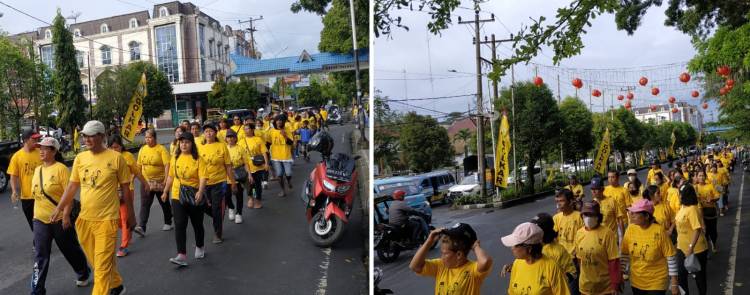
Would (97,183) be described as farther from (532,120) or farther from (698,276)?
(698,276)

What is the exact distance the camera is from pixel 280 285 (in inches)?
120

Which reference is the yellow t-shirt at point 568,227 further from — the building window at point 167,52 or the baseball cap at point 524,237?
the building window at point 167,52

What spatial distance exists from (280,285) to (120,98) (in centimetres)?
182

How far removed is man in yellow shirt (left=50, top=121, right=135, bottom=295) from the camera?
2.97 m

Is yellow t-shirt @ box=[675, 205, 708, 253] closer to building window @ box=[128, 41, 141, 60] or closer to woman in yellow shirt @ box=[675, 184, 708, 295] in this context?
woman in yellow shirt @ box=[675, 184, 708, 295]

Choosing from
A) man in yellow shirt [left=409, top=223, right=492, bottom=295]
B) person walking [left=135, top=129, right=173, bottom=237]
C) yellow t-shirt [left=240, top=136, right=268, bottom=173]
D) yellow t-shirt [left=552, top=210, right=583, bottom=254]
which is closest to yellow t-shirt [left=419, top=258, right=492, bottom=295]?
man in yellow shirt [left=409, top=223, right=492, bottom=295]

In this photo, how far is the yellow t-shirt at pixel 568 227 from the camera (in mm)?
3135

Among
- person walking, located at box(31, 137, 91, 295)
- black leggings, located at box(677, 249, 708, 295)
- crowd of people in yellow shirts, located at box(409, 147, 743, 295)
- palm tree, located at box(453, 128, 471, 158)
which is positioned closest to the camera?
palm tree, located at box(453, 128, 471, 158)

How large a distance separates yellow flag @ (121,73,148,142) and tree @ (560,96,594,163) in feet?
8.78

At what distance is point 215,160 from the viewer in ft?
14.0

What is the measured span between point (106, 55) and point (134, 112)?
43 centimetres

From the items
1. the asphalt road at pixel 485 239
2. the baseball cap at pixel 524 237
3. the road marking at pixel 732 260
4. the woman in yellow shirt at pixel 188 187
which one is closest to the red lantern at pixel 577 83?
the asphalt road at pixel 485 239

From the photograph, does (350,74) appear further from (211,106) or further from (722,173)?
(722,173)

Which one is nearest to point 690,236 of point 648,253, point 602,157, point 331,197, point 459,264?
point 648,253
